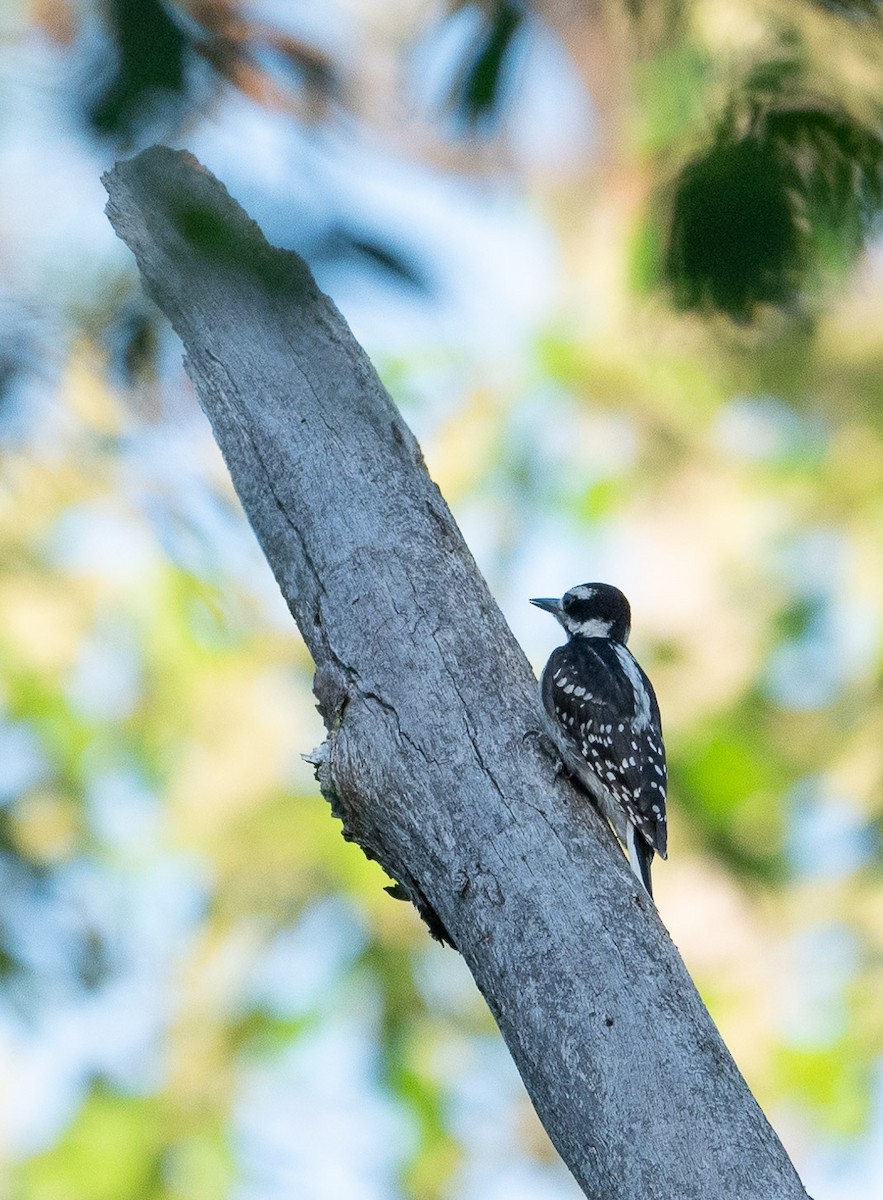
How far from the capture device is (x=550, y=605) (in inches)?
218

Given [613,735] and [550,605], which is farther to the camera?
[550,605]

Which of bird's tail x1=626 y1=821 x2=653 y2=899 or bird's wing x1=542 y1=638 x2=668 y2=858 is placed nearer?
bird's wing x1=542 y1=638 x2=668 y2=858

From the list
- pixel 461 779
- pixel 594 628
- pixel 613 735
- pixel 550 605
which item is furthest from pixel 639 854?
pixel 550 605

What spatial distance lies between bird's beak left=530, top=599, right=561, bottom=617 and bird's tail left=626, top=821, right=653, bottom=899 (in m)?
1.44

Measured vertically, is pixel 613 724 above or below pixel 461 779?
above

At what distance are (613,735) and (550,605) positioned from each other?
1.42 meters

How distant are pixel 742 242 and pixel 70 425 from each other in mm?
1380

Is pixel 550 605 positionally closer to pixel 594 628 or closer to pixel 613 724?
pixel 594 628

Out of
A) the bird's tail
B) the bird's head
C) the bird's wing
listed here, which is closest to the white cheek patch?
the bird's head

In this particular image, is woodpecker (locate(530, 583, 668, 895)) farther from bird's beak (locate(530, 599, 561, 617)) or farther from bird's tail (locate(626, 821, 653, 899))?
bird's beak (locate(530, 599, 561, 617))

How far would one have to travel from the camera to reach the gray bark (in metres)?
2.54

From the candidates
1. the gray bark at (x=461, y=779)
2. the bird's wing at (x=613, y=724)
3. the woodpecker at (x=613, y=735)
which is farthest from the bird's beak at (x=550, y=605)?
the gray bark at (x=461, y=779)

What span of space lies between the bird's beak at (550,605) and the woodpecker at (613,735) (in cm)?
36

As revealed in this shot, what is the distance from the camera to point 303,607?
3.50 metres
